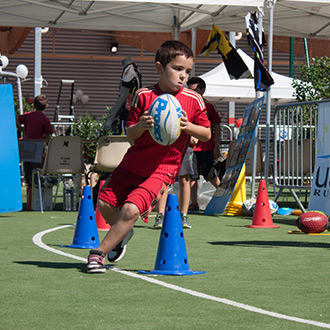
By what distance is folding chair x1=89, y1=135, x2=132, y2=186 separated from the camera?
13.2 meters

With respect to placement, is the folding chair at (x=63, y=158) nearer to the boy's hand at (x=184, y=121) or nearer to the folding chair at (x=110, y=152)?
the folding chair at (x=110, y=152)

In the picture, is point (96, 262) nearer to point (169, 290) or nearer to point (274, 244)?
point (169, 290)

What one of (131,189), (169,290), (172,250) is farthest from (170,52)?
(169,290)

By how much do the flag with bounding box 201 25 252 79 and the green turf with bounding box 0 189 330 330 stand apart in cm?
639

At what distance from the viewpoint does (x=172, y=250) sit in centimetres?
618

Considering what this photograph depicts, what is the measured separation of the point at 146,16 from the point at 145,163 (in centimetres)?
1099

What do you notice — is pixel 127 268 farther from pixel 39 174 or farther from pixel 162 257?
pixel 39 174

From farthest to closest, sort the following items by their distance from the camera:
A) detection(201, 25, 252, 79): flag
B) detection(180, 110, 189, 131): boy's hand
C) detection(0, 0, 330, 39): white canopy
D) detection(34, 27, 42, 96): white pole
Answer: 1. detection(34, 27, 42, 96): white pole
2. detection(0, 0, 330, 39): white canopy
3. detection(201, 25, 252, 79): flag
4. detection(180, 110, 189, 131): boy's hand

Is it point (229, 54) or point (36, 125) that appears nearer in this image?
point (36, 125)

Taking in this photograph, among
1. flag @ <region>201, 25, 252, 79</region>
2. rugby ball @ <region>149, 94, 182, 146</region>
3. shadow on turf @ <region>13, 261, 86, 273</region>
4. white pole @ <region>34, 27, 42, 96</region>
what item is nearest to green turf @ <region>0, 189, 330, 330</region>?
shadow on turf @ <region>13, 261, 86, 273</region>

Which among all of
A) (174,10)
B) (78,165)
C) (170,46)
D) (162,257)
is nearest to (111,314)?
(162,257)

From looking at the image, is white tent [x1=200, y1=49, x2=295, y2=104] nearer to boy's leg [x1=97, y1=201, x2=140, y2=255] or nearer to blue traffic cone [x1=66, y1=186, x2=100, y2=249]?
blue traffic cone [x1=66, y1=186, x2=100, y2=249]

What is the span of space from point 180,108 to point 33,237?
3.60 metres

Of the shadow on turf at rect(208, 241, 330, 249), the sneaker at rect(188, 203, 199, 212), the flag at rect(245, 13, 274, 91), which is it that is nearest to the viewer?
the shadow on turf at rect(208, 241, 330, 249)
